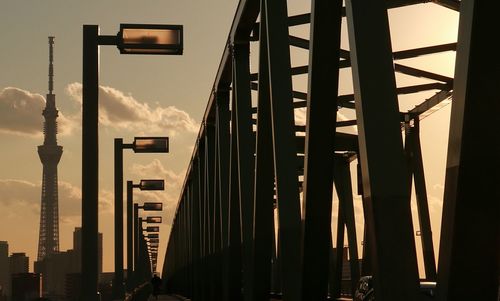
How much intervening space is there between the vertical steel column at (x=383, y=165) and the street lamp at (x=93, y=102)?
882cm

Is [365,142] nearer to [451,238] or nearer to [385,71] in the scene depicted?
[385,71]

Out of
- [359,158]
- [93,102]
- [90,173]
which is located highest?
[93,102]

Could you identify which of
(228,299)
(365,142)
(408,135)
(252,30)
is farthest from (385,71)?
(408,135)

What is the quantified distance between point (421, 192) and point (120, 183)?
43.5ft

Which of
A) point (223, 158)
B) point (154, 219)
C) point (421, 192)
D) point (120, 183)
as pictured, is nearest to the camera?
point (223, 158)

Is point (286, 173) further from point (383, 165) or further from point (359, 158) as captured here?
point (383, 165)

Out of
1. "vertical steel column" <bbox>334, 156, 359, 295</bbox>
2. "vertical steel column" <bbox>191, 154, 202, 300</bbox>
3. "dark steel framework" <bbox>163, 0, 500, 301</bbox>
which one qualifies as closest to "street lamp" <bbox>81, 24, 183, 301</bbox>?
"dark steel framework" <bbox>163, 0, 500, 301</bbox>

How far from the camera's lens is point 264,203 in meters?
15.6

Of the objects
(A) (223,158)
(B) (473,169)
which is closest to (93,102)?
(A) (223,158)

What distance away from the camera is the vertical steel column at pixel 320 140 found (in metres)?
10.2

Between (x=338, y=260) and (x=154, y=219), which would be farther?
(x=154, y=219)

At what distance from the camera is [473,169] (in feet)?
20.1

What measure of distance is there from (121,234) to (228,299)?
57.3ft

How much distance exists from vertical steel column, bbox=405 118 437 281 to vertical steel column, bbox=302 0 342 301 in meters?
21.2
